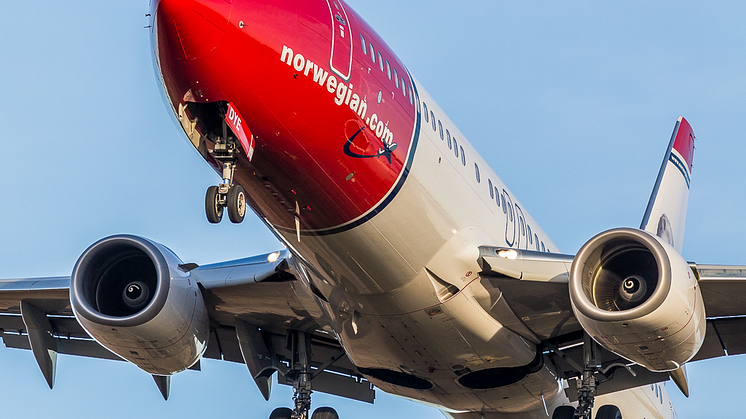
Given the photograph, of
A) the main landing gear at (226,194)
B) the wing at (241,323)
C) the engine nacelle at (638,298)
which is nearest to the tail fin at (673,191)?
the engine nacelle at (638,298)

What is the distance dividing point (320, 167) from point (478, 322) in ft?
13.6

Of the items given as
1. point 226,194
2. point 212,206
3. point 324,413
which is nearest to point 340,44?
point 226,194

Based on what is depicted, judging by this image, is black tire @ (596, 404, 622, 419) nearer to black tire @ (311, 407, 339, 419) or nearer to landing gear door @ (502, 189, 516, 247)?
landing gear door @ (502, 189, 516, 247)

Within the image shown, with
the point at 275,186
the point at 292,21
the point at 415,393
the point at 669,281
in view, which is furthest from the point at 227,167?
the point at 415,393

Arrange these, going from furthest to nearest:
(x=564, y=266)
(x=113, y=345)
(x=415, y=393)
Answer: (x=415, y=393)
(x=113, y=345)
(x=564, y=266)

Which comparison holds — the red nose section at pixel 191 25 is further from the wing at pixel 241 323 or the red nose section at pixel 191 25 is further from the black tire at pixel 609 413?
the black tire at pixel 609 413

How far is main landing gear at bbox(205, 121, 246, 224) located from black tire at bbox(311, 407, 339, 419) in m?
7.57

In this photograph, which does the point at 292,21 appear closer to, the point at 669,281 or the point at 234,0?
the point at 234,0

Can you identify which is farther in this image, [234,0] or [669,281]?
[669,281]

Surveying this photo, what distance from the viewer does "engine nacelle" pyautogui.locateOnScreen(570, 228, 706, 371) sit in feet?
43.0

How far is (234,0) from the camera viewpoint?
11.0 meters

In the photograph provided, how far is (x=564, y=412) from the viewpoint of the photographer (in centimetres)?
1769

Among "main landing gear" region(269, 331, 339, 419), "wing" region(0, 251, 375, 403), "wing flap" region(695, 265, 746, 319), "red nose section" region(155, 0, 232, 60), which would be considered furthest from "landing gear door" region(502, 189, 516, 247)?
"red nose section" region(155, 0, 232, 60)

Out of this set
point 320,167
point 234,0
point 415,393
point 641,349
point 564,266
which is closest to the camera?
point 234,0
